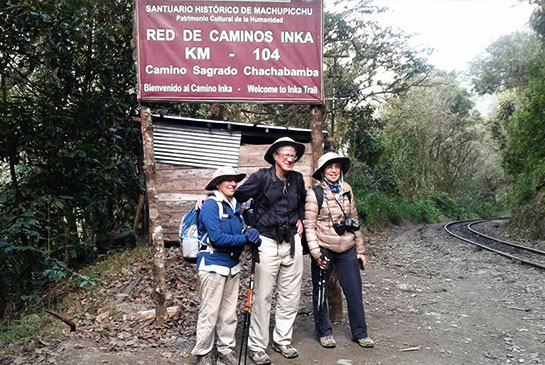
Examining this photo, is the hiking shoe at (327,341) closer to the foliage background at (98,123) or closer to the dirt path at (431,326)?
the dirt path at (431,326)

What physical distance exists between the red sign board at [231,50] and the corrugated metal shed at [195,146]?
5.28m

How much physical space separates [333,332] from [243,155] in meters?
6.13

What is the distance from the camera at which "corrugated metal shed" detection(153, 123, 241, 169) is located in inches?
417

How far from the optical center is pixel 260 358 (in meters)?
4.40

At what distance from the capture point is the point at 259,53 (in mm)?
5445

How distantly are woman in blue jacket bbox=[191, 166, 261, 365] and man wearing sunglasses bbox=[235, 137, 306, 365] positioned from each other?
217 mm

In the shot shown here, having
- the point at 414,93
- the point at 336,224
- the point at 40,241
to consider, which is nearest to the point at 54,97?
the point at 40,241

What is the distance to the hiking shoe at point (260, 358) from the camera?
4.39 m

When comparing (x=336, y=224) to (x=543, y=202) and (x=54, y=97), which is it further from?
(x=543, y=202)

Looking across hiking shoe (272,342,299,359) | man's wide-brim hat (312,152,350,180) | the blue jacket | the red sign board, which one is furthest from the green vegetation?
the blue jacket

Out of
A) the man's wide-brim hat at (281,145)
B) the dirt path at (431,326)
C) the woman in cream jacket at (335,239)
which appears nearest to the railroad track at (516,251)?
the dirt path at (431,326)

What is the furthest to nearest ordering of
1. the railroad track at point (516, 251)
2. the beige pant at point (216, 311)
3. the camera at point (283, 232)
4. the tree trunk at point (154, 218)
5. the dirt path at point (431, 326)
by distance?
the railroad track at point (516, 251), the tree trunk at point (154, 218), the dirt path at point (431, 326), the camera at point (283, 232), the beige pant at point (216, 311)

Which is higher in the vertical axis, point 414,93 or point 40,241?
point 414,93

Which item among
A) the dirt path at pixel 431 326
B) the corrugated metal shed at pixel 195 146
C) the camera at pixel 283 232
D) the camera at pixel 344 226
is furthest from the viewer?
the corrugated metal shed at pixel 195 146
